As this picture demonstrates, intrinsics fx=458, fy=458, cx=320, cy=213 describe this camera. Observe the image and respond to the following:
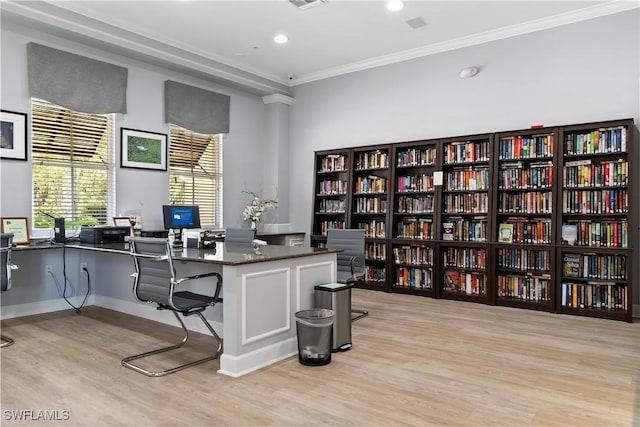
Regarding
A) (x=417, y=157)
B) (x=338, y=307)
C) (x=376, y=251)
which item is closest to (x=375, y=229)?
(x=376, y=251)

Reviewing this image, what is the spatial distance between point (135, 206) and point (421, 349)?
3960mm

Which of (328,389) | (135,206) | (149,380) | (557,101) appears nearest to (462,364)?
(328,389)

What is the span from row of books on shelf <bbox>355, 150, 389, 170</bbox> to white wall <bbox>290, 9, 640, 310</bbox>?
0.24 m

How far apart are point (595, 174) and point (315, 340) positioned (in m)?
3.57

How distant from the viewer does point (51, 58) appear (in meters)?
4.94

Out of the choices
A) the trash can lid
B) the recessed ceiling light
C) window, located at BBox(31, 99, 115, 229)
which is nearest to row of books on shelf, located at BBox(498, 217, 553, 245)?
the trash can lid

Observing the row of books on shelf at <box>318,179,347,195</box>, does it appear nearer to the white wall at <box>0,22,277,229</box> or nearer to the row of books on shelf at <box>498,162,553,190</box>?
the white wall at <box>0,22,277,229</box>

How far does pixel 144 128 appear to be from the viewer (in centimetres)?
588

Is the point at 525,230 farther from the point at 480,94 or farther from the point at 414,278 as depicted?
the point at 480,94

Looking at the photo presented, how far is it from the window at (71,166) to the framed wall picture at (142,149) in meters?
0.15

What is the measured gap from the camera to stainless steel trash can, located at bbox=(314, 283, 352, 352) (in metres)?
3.56

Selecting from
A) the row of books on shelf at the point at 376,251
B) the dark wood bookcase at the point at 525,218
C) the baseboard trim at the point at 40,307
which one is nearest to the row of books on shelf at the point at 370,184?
the row of books on shelf at the point at 376,251

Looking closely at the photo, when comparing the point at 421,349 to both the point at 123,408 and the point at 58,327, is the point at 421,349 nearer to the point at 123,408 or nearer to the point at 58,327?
the point at 123,408

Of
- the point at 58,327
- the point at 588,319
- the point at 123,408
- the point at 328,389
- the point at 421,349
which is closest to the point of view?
the point at 123,408
